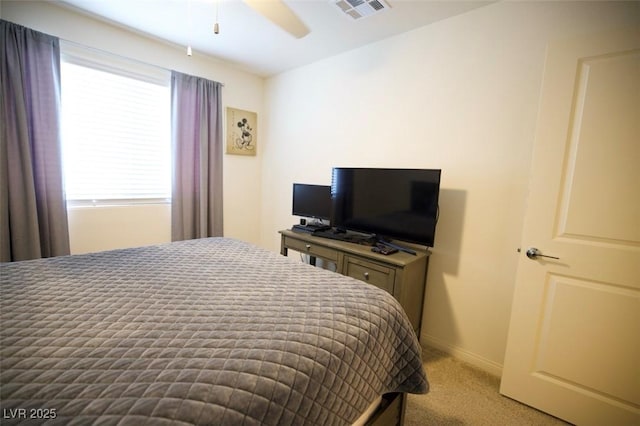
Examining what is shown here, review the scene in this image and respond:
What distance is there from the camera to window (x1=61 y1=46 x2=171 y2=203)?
95.0 inches

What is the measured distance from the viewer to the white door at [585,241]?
4.60ft

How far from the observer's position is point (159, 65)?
280cm

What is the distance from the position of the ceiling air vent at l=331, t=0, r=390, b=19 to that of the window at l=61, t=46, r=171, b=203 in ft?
6.51

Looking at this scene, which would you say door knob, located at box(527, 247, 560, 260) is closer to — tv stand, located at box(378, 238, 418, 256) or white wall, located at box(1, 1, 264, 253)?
tv stand, located at box(378, 238, 418, 256)

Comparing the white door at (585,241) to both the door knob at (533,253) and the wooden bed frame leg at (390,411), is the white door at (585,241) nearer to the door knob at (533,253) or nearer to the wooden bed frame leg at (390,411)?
the door knob at (533,253)

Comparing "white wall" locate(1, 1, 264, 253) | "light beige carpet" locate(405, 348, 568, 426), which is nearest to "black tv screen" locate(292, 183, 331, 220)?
"white wall" locate(1, 1, 264, 253)

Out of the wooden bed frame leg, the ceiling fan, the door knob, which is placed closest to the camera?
the wooden bed frame leg

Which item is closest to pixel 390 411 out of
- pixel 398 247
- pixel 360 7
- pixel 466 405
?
pixel 466 405

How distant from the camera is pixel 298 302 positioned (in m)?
1.15

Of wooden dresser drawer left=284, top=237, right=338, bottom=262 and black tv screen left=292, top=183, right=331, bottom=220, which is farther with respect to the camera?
black tv screen left=292, top=183, right=331, bottom=220

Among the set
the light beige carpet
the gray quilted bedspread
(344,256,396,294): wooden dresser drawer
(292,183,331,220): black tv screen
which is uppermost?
(292,183,331,220): black tv screen

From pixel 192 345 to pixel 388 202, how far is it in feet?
5.83

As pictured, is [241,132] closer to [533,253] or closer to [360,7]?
[360,7]

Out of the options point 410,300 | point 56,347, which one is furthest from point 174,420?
point 410,300
